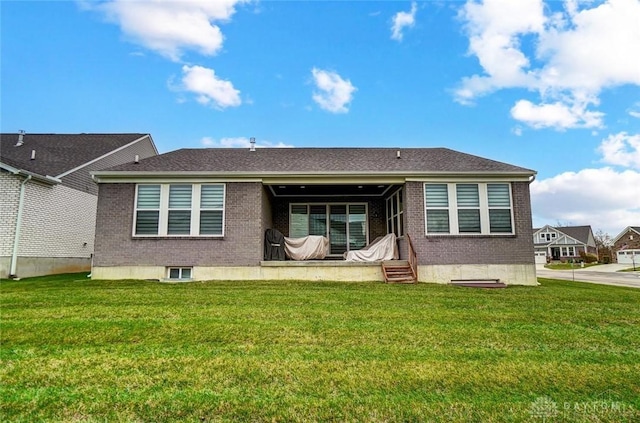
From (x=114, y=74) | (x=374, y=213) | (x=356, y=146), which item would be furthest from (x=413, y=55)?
(x=114, y=74)

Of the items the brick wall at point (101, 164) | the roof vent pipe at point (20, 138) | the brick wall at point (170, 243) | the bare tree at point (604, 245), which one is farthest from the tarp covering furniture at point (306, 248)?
the bare tree at point (604, 245)

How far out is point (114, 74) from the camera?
13.7m

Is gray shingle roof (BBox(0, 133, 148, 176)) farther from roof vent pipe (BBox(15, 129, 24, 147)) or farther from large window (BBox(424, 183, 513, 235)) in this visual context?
large window (BBox(424, 183, 513, 235))

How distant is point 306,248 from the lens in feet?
38.9

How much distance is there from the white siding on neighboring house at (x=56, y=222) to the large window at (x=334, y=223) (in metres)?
8.56

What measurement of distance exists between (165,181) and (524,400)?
34.9 ft

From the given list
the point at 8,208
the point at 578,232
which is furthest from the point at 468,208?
the point at 578,232

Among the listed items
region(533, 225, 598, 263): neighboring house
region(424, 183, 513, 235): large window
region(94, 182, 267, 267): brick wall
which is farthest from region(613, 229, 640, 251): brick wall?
region(94, 182, 267, 267): brick wall

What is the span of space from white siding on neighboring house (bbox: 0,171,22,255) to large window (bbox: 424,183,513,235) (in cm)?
1325

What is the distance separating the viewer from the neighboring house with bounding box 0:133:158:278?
11.5 metres

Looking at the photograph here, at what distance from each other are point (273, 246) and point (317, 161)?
11.1 feet

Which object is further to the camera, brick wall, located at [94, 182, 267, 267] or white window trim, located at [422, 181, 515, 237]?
white window trim, located at [422, 181, 515, 237]

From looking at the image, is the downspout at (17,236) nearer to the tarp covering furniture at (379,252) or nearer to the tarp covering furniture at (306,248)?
the tarp covering furniture at (306,248)

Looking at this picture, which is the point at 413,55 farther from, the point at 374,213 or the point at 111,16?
the point at 111,16
